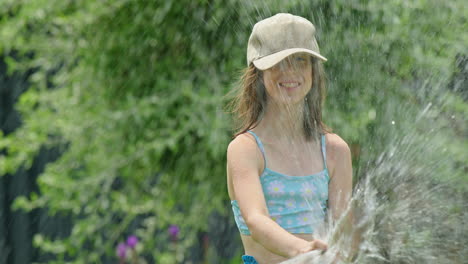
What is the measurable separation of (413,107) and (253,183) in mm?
1150

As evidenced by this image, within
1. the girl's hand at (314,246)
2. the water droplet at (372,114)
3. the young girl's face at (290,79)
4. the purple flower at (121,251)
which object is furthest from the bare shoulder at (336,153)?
the purple flower at (121,251)

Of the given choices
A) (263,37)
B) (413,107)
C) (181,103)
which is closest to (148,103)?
(181,103)

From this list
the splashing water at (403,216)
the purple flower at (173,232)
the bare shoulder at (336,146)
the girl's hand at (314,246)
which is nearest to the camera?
the girl's hand at (314,246)

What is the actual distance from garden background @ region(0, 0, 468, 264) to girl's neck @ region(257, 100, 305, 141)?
20.8 inches

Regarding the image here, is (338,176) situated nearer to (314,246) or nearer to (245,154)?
(245,154)

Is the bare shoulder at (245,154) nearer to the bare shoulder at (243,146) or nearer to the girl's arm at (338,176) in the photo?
the bare shoulder at (243,146)

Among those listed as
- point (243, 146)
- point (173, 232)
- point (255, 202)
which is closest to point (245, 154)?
point (243, 146)

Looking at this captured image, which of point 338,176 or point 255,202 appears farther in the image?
point 338,176

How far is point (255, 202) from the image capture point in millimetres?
1527

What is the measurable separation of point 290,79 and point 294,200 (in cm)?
28

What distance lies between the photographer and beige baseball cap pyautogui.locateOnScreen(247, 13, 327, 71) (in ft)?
5.37

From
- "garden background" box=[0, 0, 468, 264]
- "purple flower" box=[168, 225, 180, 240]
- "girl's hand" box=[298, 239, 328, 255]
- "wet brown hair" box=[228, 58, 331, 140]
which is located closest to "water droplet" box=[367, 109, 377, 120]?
"garden background" box=[0, 0, 468, 264]

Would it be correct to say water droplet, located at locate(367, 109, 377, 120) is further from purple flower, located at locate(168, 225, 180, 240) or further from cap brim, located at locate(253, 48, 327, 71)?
purple flower, located at locate(168, 225, 180, 240)

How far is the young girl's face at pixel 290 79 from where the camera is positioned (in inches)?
64.9
